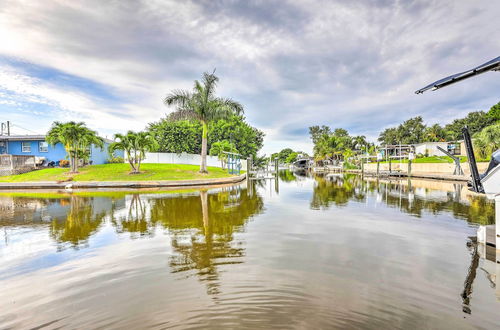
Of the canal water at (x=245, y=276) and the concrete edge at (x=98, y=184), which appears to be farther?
the concrete edge at (x=98, y=184)

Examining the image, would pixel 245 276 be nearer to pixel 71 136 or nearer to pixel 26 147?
pixel 71 136

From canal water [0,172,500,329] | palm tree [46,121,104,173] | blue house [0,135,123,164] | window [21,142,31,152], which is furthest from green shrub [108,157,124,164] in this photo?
canal water [0,172,500,329]

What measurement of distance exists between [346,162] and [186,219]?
2768 inches

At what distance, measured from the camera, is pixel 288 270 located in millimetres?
4523

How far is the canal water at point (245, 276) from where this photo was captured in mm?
3156

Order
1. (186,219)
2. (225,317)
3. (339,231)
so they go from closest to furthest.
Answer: (225,317)
(339,231)
(186,219)

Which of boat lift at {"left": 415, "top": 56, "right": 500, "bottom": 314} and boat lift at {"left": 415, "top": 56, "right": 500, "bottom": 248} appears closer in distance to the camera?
boat lift at {"left": 415, "top": 56, "right": 500, "bottom": 314}

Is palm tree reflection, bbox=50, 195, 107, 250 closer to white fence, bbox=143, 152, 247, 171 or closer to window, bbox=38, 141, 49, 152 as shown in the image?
window, bbox=38, 141, 49, 152

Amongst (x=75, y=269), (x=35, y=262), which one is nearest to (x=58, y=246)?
(x=35, y=262)

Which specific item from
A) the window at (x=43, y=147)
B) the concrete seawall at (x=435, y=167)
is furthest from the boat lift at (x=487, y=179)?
the window at (x=43, y=147)

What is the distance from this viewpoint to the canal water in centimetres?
316

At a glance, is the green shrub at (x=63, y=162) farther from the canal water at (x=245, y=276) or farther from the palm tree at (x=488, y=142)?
the palm tree at (x=488, y=142)

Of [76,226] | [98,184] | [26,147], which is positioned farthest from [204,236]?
[26,147]

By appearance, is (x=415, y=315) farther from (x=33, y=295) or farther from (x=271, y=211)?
(x=271, y=211)
